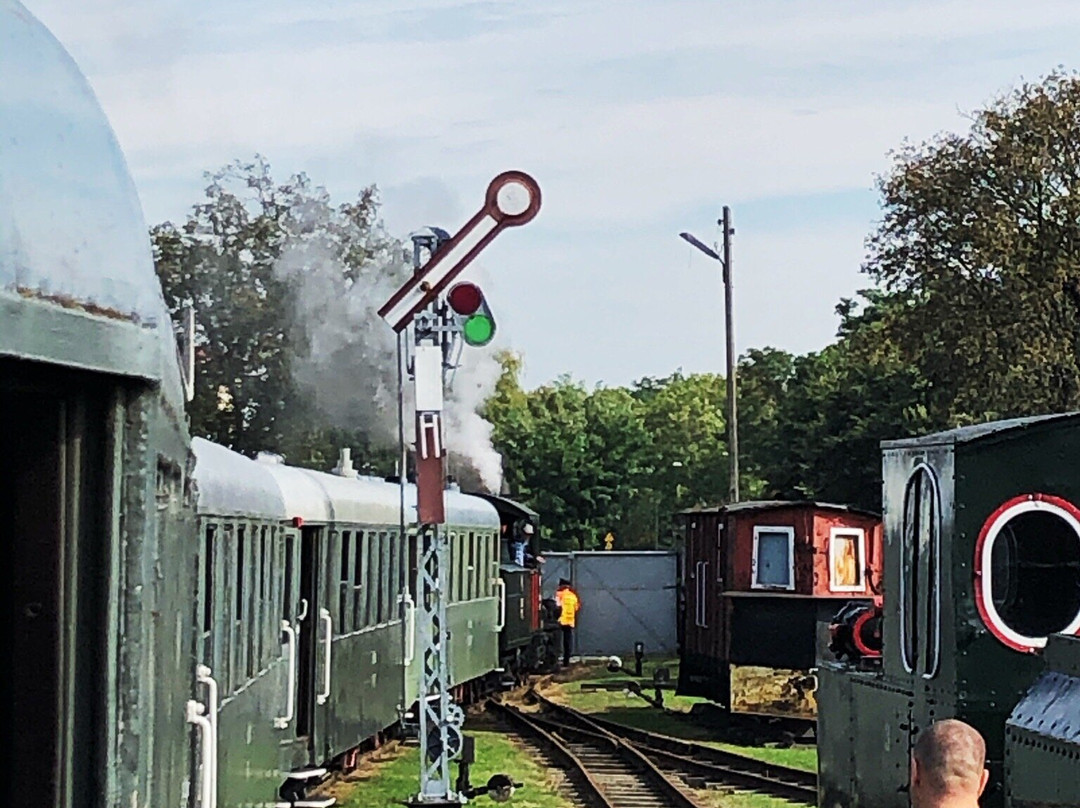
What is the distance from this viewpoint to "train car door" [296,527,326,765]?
14.2 meters

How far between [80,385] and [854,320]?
4830cm

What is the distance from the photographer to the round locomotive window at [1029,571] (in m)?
7.29

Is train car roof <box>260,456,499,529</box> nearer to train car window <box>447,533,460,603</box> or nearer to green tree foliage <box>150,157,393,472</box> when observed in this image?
train car window <box>447,533,460,603</box>

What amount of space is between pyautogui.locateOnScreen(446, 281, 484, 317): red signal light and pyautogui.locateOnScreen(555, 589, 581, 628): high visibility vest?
25.5m

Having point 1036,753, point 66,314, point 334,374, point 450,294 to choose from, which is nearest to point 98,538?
point 66,314

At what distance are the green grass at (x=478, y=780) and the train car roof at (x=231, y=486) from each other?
4323 millimetres

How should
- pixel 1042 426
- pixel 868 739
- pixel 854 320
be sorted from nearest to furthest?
pixel 1042 426 → pixel 868 739 → pixel 854 320

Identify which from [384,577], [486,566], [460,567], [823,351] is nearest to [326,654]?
[384,577]

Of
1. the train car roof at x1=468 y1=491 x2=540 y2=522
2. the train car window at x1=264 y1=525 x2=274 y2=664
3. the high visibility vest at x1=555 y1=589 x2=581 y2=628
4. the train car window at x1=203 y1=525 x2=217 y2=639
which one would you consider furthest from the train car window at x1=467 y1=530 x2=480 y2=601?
the train car window at x1=203 y1=525 x2=217 y2=639

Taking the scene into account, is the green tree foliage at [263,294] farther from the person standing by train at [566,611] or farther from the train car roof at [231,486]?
the train car roof at [231,486]

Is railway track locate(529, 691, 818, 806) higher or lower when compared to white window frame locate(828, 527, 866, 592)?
lower

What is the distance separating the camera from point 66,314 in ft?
10.1

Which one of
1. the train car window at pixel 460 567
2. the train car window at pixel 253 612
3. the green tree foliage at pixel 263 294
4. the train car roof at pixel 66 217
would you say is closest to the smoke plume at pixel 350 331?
the green tree foliage at pixel 263 294

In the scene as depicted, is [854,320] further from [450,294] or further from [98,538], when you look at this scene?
[98,538]
